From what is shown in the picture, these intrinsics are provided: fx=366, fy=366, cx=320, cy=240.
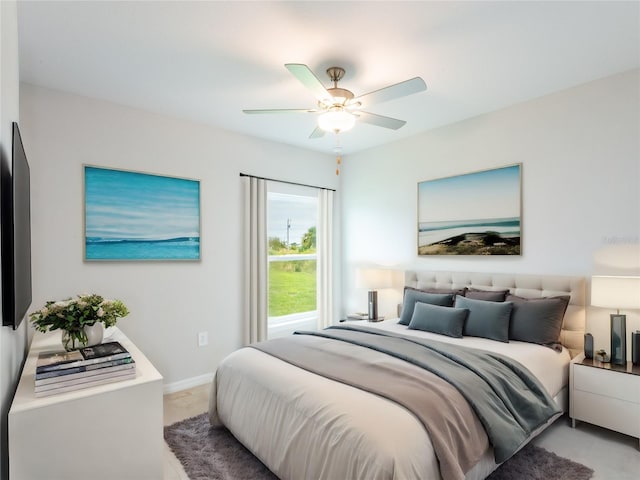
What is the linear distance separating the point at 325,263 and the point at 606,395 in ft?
10.2

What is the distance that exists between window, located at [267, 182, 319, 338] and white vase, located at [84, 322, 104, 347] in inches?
101

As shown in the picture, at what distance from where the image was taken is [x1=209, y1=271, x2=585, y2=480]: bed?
1572mm

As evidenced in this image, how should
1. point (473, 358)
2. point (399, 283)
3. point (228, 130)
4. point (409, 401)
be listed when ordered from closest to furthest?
point (409, 401) → point (473, 358) → point (228, 130) → point (399, 283)

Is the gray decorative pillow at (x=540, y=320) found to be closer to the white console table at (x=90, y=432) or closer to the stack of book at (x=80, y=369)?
the white console table at (x=90, y=432)

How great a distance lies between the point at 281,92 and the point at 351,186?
2158 millimetres

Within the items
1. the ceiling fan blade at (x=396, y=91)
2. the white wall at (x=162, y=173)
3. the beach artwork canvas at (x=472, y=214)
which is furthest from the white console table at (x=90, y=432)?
the beach artwork canvas at (x=472, y=214)

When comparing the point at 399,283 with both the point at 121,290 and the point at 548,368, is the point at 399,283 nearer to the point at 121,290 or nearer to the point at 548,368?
the point at 548,368

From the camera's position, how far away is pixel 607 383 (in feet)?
8.16

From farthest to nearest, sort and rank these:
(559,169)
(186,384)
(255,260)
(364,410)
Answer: (255,260) → (186,384) → (559,169) → (364,410)

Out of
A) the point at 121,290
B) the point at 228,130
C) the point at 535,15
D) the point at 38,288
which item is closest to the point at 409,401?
the point at 535,15

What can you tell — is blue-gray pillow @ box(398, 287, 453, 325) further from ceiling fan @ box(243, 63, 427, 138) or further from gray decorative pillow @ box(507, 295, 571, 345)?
ceiling fan @ box(243, 63, 427, 138)

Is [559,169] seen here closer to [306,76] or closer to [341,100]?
[341,100]

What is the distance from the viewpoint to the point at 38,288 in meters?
2.85

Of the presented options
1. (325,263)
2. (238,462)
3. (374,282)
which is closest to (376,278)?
(374,282)
